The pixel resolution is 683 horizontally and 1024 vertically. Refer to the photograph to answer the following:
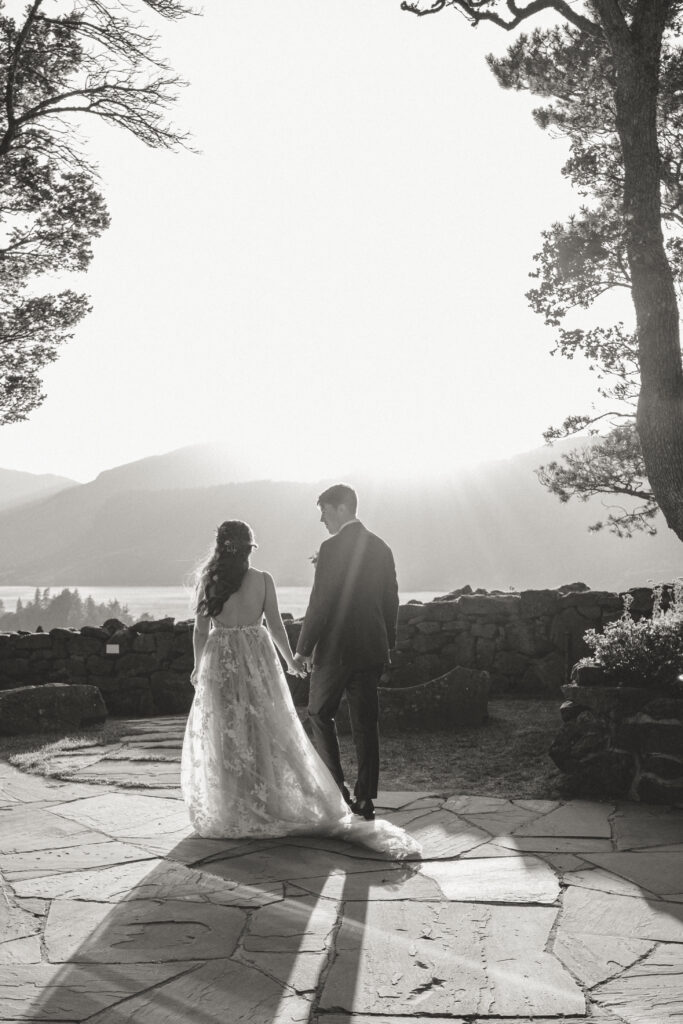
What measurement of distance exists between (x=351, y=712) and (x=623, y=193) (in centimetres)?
682

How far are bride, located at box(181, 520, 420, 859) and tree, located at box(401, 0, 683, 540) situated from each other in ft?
15.6

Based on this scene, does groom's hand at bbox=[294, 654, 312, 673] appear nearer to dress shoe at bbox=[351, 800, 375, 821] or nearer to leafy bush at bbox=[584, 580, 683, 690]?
dress shoe at bbox=[351, 800, 375, 821]

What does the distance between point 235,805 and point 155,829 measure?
0.62 meters

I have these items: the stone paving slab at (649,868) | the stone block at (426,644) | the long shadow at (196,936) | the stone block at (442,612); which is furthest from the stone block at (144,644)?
the stone paving slab at (649,868)

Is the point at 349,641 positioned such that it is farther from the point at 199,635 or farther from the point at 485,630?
the point at 485,630

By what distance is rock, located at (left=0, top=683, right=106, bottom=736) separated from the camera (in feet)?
29.9

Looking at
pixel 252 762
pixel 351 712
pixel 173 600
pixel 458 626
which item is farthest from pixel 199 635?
pixel 173 600

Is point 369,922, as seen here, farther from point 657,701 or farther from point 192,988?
point 657,701

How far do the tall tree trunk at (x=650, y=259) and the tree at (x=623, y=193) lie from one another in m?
0.01

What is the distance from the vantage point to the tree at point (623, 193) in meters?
8.23

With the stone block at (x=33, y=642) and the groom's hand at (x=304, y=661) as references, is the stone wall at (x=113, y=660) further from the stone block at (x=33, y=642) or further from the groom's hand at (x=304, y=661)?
the groom's hand at (x=304, y=661)

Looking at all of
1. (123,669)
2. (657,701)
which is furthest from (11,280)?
(657,701)

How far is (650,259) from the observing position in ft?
27.1

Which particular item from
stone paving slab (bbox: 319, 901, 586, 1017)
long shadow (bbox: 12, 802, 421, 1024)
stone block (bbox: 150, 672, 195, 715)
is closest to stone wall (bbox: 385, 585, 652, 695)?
stone block (bbox: 150, 672, 195, 715)
